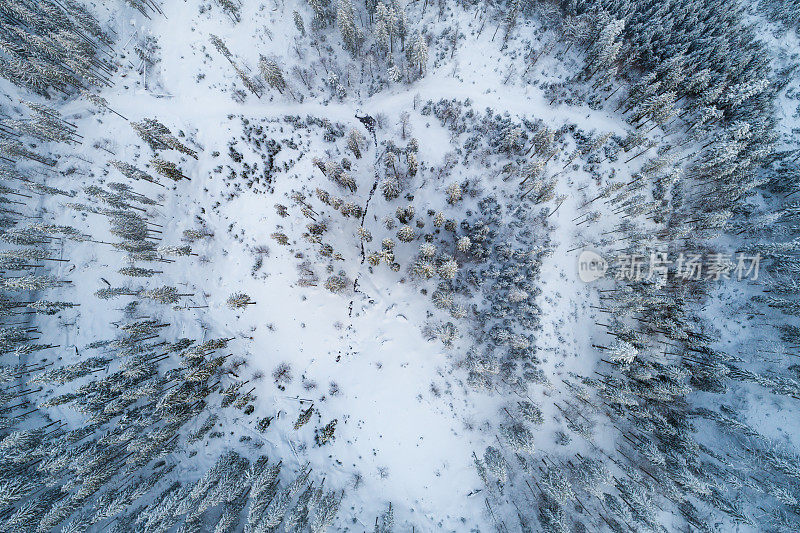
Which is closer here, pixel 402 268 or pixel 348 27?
pixel 402 268

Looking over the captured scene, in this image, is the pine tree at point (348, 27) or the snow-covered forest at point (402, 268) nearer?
the snow-covered forest at point (402, 268)

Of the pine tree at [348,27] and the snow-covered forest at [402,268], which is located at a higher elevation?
the pine tree at [348,27]

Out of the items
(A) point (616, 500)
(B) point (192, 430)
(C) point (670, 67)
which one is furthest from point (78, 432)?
(C) point (670, 67)

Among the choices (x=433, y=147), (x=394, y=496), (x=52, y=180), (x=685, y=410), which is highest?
(x=433, y=147)

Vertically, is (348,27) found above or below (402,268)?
above

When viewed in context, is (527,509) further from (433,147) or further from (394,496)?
(433,147)

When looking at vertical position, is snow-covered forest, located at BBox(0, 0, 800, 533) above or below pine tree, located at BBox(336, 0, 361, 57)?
below

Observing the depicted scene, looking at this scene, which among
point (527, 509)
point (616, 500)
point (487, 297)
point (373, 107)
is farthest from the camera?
point (373, 107)

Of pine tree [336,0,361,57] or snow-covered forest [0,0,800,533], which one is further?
pine tree [336,0,361,57]
